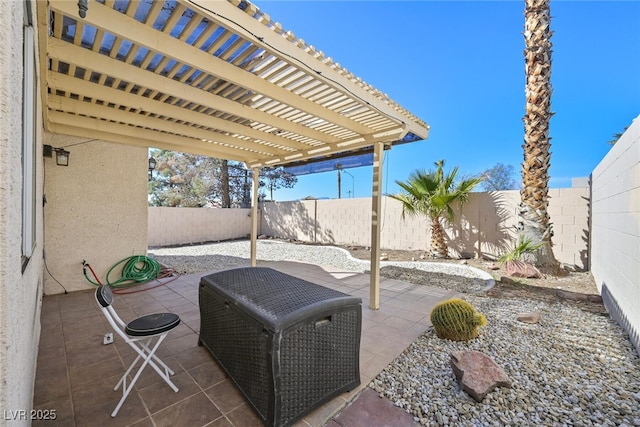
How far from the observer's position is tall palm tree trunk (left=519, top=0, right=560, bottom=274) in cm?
604

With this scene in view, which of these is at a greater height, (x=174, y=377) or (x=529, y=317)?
(x=529, y=317)

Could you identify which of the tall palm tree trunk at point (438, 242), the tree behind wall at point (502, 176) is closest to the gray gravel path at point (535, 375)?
the tall palm tree trunk at point (438, 242)

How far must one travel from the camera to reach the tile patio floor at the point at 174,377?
196cm

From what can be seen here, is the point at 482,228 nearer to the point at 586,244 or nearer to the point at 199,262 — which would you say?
the point at 586,244

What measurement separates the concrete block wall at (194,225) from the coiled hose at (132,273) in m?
5.70

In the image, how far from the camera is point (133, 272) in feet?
17.9

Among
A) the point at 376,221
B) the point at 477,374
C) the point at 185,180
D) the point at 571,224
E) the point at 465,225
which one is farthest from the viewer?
the point at 185,180

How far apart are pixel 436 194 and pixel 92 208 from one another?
8096 millimetres

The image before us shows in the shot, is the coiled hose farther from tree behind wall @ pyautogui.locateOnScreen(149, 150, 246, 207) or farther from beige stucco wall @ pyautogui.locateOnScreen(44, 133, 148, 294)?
tree behind wall @ pyautogui.locateOnScreen(149, 150, 246, 207)

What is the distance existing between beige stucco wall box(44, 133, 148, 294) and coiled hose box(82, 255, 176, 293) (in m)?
0.09

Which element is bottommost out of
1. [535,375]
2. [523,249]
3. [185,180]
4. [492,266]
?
[535,375]

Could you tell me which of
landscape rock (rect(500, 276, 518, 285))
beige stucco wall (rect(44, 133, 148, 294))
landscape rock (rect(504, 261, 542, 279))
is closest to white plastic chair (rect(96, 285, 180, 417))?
beige stucco wall (rect(44, 133, 148, 294))

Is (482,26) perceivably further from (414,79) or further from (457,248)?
(457,248)

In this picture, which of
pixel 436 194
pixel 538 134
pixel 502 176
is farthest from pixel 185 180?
pixel 502 176
